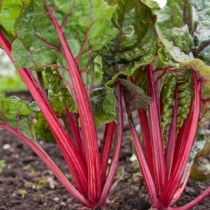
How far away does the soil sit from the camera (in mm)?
→ 1873

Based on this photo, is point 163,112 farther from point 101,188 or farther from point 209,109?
point 101,188

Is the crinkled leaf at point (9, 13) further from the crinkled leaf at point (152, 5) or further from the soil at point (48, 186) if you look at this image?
the soil at point (48, 186)

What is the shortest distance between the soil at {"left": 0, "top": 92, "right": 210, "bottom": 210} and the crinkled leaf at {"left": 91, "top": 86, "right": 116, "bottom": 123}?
0.37 m

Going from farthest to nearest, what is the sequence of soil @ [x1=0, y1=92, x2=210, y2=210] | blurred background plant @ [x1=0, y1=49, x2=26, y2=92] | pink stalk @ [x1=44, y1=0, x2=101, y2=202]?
blurred background plant @ [x1=0, y1=49, x2=26, y2=92], soil @ [x1=0, y1=92, x2=210, y2=210], pink stalk @ [x1=44, y1=0, x2=101, y2=202]

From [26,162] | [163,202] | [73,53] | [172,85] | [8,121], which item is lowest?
[26,162]

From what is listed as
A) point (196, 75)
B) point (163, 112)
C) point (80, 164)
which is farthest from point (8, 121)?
point (196, 75)

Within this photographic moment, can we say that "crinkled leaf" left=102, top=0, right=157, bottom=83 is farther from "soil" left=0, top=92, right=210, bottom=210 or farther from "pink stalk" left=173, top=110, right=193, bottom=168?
"soil" left=0, top=92, right=210, bottom=210

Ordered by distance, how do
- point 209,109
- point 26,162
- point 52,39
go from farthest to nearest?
1. point 26,162
2. point 209,109
3. point 52,39

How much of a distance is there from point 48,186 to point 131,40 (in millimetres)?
1095

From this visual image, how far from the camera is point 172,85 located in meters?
1.58

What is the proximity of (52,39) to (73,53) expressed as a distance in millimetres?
85

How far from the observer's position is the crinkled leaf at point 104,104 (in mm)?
1468

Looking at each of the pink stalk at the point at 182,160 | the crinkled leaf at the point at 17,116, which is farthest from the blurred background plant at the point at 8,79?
the pink stalk at the point at 182,160

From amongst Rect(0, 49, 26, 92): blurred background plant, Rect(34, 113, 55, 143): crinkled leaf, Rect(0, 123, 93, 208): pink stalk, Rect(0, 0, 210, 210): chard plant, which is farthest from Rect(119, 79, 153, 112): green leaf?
Rect(0, 49, 26, 92): blurred background plant
